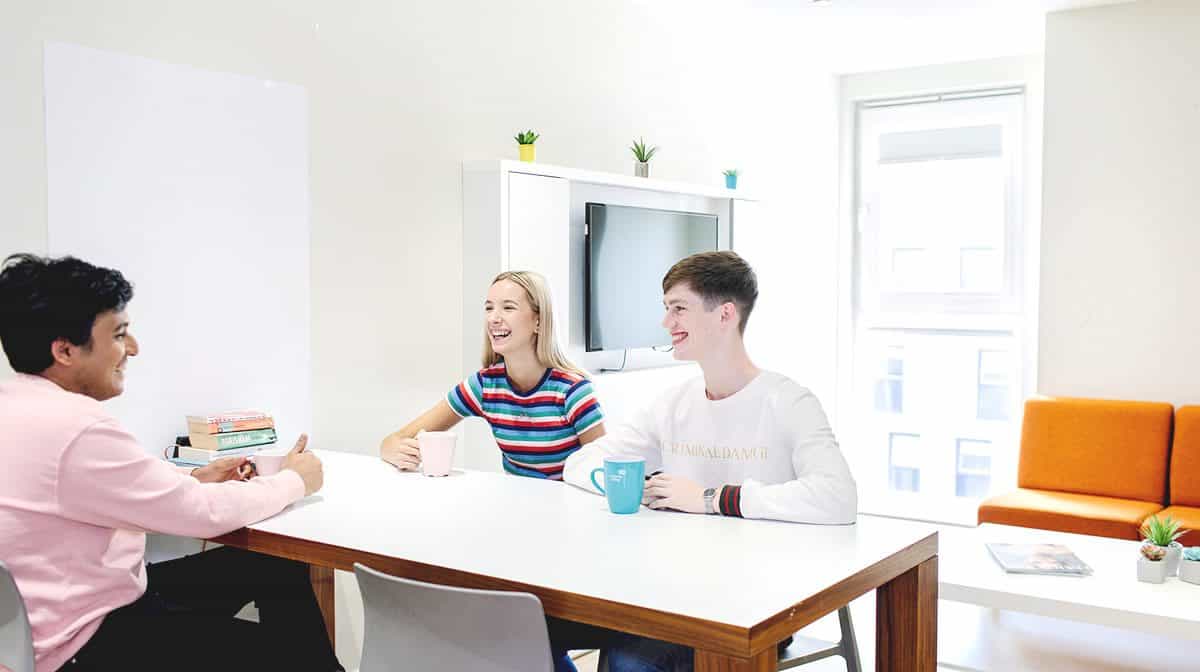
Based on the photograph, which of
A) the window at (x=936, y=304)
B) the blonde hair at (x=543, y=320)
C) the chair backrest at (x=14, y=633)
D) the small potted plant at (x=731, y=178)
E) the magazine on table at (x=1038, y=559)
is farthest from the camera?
the window at (x=936, y=304)

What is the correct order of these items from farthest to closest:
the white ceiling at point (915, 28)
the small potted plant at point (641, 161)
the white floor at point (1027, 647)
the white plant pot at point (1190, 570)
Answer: the white ceiling at point (915, 28) < the small potted plant at point (641, 161) < the white floor at point (1027, 647) < the white plant pot at point (1190, 570)

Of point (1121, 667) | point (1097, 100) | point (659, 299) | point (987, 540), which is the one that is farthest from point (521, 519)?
point (1097, 100)

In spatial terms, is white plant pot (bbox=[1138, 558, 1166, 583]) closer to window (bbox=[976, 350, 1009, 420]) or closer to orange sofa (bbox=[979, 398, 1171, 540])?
orange sofa (bbox=[979, 398, 1171, 540])

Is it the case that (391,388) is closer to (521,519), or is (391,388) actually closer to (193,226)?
(193,226)

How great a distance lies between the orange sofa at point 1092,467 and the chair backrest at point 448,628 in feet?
10.9

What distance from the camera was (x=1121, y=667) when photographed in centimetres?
357

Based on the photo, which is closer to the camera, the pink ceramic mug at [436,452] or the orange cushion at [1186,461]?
the pink ceramic mug at [436,452]

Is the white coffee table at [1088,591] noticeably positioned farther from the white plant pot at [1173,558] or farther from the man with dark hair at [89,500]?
the man with dark hair at [89,500]

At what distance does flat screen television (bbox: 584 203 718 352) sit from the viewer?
4.34 metres

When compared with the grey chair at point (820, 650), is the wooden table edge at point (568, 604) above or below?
above

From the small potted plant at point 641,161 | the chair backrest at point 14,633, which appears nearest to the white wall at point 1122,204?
the small potted plant at point 641,161

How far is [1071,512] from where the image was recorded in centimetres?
418

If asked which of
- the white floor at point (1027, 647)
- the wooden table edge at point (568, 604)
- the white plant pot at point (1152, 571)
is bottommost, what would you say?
the white floor at point (1027, 647)

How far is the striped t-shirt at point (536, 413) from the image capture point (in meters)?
2.78
